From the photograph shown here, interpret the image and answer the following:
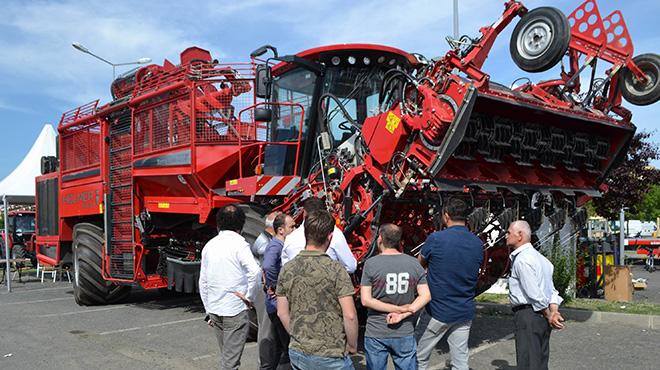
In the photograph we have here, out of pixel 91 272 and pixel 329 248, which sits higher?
pixel 329 248

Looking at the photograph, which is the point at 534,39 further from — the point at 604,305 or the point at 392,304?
the point at 604,305

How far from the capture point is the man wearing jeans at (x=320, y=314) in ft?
11.3

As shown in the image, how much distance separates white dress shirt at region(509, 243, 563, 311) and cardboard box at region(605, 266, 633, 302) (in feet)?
20.1

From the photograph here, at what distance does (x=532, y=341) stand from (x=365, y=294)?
1.51 meters

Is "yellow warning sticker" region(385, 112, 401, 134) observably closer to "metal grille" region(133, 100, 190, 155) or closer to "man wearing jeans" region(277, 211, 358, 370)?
"man wearing jeans" region(277, 211, 358, 370)

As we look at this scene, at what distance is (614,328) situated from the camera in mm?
7594

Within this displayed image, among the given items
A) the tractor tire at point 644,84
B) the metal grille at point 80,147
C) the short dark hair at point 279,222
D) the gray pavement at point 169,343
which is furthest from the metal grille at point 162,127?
the tractor tire at point 644,84

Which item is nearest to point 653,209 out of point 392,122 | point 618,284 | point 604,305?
point 618,284

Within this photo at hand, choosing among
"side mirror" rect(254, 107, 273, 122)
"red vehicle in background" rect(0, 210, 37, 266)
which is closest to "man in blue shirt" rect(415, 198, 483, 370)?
"side mirror" rect(254, 107, 273, 122)

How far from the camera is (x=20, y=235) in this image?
2184 centimetres

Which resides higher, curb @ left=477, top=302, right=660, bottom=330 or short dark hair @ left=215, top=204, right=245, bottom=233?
short dark hair @ left=215, top=204, right=245, bottom=233

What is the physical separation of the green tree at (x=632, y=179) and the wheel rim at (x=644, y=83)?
6.35 m

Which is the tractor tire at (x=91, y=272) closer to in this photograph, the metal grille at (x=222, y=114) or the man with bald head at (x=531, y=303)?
the metal grille at (x=222, y=114)

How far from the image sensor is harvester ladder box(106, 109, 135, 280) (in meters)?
9.62
